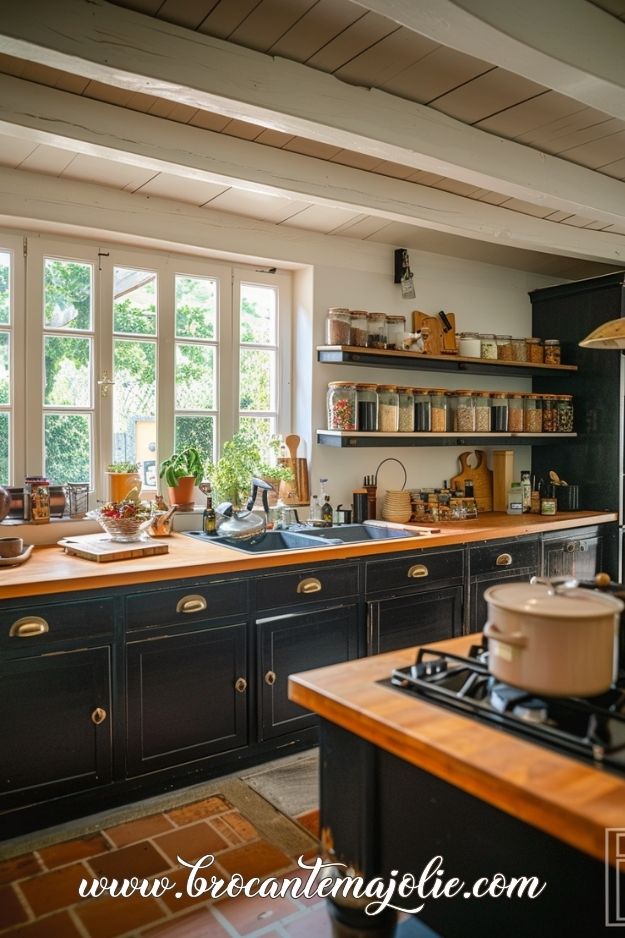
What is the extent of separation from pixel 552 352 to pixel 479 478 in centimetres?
95

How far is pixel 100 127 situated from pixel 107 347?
1108mm

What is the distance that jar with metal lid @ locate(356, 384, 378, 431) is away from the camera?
12.9ft

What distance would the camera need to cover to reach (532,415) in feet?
15.5

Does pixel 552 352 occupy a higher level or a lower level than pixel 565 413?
higher

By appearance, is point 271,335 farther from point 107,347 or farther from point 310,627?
point 310,627

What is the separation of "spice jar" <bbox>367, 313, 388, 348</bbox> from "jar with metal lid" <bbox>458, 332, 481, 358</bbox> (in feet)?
1.96

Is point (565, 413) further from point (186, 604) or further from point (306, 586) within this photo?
point (186, 604)

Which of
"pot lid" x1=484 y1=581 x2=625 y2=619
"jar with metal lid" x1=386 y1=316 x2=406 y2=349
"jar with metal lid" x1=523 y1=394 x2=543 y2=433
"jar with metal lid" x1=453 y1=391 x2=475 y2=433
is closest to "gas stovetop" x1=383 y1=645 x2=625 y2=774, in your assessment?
"pot lid" x1=484 y1=581 x2=625 y2=619

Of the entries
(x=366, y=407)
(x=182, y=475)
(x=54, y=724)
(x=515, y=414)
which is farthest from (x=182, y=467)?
(x=515, y=414)

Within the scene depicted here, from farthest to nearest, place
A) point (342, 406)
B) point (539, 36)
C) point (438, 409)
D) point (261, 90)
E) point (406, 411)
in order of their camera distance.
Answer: point (438, 409)
point (406, 411)
point (342, 406)
point (261, 90)
point (539, 36)

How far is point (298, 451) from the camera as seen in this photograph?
408cm

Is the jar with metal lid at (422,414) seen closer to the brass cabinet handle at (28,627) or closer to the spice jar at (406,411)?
the spice jar at (406,411)

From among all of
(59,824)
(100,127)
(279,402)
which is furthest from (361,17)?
(59,824)

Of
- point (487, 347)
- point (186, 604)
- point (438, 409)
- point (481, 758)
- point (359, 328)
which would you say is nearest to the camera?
point (481, 758)
